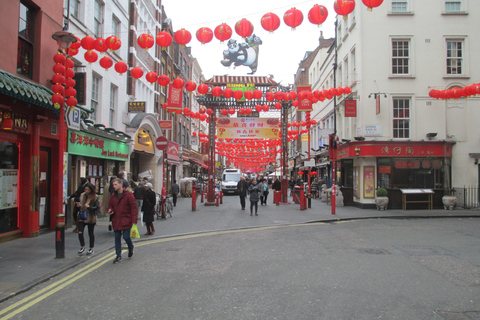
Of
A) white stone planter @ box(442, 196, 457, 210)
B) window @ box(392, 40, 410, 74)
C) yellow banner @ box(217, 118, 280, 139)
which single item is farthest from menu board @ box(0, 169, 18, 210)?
white stone planter @ box(442, 196, 457, 210)

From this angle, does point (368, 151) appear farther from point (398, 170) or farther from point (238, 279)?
point (238, 279)

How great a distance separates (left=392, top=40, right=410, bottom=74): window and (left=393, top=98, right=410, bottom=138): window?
5.40ft

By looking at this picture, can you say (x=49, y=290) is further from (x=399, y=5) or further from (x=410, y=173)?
(x=399, y=5)

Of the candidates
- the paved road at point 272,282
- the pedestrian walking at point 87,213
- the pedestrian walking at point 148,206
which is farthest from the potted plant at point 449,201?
the pedestrian walking at point 87,213

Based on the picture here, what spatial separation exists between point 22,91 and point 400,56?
720 inches

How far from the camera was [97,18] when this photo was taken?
15.1 meters

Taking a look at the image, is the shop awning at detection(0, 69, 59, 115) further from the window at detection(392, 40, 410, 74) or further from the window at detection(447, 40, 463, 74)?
the window at detection(447, 40, 463, 74)

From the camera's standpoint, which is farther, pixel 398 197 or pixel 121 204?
pixel 398 197

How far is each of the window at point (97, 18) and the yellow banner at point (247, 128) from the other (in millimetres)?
9272

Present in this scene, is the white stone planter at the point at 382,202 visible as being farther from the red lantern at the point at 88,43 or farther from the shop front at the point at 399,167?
the red lantern at the point at 88,43

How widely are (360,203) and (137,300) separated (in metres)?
16.7

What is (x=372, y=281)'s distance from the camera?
5863 mm

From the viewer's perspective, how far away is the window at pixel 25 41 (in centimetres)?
984

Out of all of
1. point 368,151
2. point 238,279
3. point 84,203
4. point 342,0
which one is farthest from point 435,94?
point 84,203
